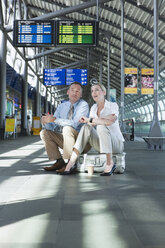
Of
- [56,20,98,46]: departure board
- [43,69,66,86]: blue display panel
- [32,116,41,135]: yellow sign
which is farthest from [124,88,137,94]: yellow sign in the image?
[32,116,41,135]: yellow sign

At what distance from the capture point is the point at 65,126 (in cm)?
469

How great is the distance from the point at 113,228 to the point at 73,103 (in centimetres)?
313

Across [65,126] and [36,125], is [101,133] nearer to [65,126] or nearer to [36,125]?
[65,126]

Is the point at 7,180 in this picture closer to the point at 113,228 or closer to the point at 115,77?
the point at 113,228

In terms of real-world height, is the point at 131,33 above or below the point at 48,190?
above

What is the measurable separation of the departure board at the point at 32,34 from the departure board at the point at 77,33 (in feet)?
1.12

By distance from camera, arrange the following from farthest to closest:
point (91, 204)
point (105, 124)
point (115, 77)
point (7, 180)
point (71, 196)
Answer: point (115, 77) < point (105, 124) < point (7, 180) < point (71, 196) < point (91, 204)

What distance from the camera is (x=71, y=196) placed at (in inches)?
120

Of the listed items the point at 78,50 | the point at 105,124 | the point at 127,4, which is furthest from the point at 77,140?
the point at 78,50

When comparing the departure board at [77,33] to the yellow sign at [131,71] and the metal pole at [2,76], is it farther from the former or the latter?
the yellow sign at [131,71]

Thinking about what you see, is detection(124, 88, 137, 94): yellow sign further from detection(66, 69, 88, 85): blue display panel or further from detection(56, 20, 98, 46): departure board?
detection(56, 20, 98, 46): departure board

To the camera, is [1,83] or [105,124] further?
[1,83]

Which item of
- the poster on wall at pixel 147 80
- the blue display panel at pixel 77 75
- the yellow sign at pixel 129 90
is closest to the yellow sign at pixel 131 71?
the poster on wall at pixel 147 80

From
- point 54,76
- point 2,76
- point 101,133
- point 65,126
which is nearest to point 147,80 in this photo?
point 54,76
